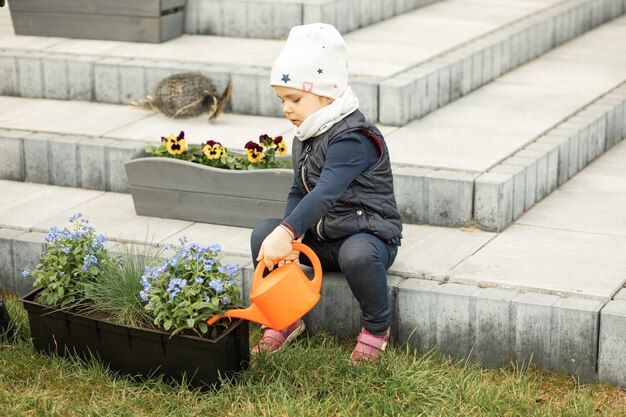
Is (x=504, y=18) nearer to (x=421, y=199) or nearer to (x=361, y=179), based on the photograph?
(x=421, y=199)

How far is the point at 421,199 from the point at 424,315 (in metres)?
0.87

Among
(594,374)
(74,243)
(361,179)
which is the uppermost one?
(361,179)

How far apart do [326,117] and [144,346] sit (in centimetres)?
100

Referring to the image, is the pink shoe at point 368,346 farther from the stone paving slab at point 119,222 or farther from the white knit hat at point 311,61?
the stone paving slab at point 119,222

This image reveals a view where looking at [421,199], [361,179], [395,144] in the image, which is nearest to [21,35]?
[395,144]

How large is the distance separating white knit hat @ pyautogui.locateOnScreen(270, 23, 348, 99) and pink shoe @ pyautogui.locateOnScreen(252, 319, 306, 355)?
0.88 metres

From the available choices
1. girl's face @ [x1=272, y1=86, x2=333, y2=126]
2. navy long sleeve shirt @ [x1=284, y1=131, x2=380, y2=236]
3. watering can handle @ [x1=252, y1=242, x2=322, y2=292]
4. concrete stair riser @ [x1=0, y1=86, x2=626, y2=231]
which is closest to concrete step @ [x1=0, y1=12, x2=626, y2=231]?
concrete stair riser @ [x1=0, y1=86, x2=626, y2=231]

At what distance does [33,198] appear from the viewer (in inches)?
207

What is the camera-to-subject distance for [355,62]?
6.24 metres

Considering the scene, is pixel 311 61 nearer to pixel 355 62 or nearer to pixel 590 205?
pixel 590 205

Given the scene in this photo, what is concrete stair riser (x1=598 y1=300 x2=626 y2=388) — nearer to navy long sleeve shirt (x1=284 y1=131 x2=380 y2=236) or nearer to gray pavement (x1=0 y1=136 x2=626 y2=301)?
gray pavement (x1=0 y1=136 x2=626 y2=301)

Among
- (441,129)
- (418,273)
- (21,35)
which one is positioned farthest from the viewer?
(21,35)

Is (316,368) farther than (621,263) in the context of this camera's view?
No

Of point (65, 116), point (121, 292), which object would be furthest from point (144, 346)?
point (65, 116)
